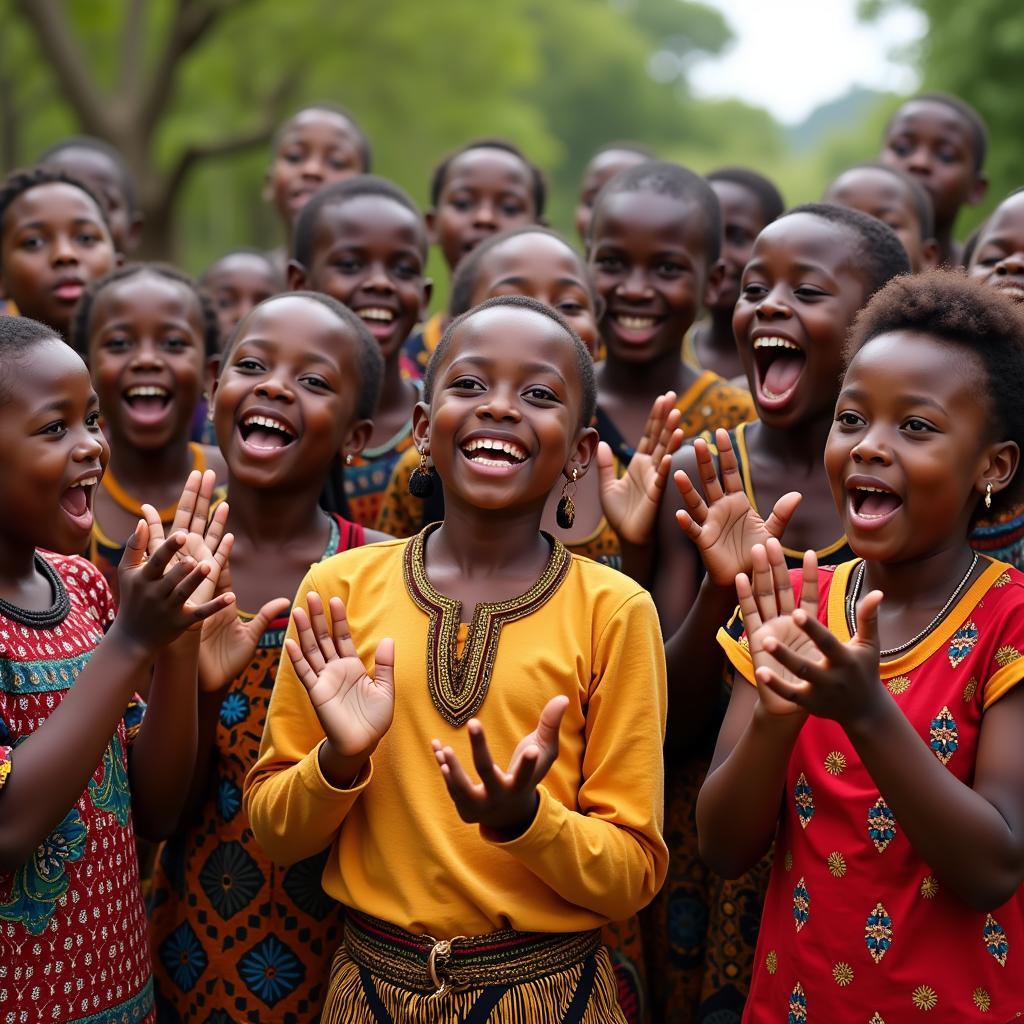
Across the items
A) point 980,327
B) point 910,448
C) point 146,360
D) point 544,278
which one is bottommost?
point 146,360

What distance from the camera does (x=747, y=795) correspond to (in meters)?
2.45

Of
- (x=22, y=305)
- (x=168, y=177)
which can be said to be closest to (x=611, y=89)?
(x=168, y=177)

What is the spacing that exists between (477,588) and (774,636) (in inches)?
24.8

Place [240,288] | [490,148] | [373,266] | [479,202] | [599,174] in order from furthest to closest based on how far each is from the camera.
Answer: [599,174] → [240,288] → [490,148] → [479,202] → [373,266]

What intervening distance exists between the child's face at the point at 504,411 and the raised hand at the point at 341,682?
0.40 m

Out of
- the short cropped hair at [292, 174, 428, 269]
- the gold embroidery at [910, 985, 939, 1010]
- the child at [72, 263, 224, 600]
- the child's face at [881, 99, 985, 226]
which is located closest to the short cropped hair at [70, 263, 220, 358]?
the child at [72, 263, 224, 600]

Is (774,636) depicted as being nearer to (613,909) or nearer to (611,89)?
(613,909)

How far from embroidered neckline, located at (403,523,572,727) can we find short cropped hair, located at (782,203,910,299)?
1263 millimetres

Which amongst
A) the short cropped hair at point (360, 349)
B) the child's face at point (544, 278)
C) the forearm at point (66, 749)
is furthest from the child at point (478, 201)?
the forearm at point (66, 749)

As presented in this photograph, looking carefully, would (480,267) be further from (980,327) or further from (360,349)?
(980,327)

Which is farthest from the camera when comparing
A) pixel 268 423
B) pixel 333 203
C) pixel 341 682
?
pixel 333 203

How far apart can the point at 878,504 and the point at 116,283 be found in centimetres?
259

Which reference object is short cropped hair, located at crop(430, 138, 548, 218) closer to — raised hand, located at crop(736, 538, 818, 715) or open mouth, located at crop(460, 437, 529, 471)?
open mouth, located at crop(460, 437, 529, 471)

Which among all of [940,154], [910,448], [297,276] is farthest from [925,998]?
[940,154]
